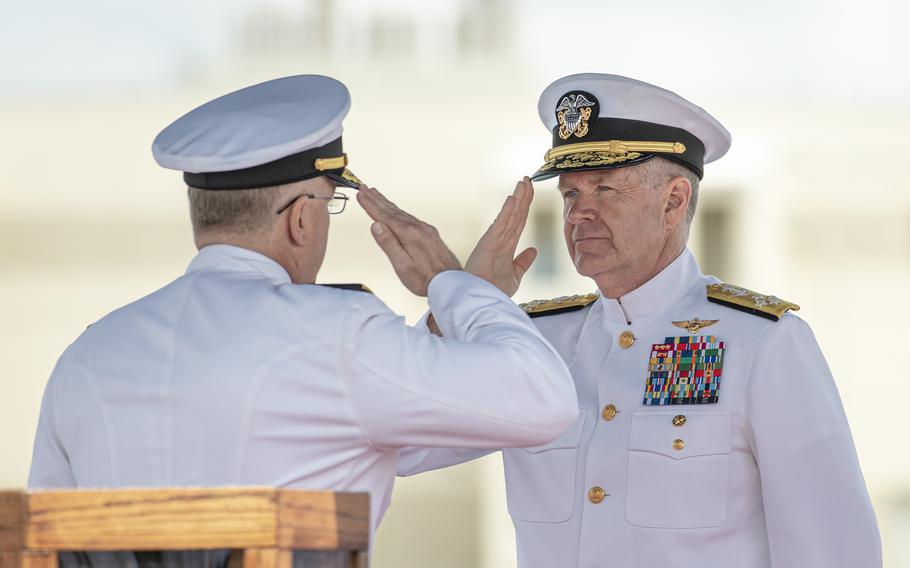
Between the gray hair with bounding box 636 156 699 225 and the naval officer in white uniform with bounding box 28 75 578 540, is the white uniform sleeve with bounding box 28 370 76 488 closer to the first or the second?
the naval officer in white uniform with bounding box 28 75 578 540

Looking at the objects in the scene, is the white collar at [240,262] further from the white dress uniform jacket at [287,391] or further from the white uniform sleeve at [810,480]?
the white uniform sleeve at [810,480]

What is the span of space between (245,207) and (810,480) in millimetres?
1155

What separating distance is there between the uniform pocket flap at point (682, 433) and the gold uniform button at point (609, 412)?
0.05 m

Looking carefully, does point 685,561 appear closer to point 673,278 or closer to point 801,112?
point 673,278

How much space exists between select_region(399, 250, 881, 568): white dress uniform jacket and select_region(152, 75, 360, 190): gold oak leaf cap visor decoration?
2.72 ft

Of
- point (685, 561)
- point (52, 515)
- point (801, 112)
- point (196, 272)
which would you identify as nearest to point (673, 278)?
point (685, 561)

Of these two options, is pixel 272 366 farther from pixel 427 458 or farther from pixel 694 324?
pixel 694 324

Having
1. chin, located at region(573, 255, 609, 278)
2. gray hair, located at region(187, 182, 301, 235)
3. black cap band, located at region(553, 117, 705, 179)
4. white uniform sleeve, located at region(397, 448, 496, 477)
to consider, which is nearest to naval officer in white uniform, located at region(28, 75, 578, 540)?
gray hair, located at region(187, 182, 301, 235)

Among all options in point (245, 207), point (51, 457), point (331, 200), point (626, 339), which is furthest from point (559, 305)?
point (51, 457)

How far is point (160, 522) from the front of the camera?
5.74ft

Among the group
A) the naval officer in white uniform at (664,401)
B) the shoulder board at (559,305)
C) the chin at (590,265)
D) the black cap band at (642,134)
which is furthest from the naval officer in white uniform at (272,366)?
the shoulder board at (559,305)

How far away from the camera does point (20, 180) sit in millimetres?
16250

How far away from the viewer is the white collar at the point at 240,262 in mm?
2264

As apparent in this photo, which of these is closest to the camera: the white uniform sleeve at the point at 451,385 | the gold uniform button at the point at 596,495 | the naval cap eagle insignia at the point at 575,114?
the white uniform sleeve at the point at 451,385
